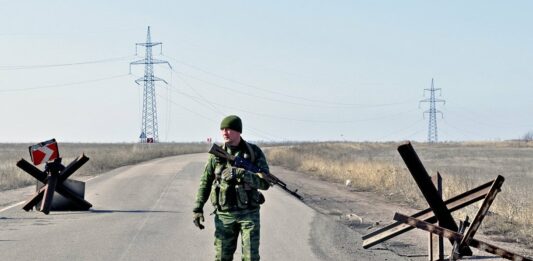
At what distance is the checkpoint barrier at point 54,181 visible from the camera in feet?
48.6

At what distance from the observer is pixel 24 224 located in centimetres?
1295

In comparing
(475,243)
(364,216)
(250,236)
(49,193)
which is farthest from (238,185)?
(364,216)

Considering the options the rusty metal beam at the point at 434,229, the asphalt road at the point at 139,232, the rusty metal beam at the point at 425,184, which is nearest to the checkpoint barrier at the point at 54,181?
the asphalt road at the point at 139,232

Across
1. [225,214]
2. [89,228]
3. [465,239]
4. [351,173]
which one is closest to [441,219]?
[465,239]

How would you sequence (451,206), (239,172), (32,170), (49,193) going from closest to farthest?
1. (451,206)
2. (239,172)
3. (49,193)
4. (32,170)

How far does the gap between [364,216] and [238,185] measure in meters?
9.11

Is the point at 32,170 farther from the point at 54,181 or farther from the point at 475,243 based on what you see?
the point at 475,243

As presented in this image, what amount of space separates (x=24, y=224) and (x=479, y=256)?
25.9 ft

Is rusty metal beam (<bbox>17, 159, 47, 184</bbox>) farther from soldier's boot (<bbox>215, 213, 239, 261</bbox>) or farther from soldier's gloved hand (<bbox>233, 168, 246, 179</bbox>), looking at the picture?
soldier's gloved hand (<bbox>233, 168, 246, 179</bbox>)

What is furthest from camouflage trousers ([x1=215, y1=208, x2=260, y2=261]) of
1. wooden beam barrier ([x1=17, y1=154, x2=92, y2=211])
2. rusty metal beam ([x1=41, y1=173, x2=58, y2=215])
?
wooden beam barrier ([x1=17, y1=154, x2=92, y2=211])

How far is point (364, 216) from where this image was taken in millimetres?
15469

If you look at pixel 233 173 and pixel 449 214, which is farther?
pixel 233 173

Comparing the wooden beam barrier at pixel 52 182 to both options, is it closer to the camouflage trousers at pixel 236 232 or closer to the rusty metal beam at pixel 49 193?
the rusty metal beam at pixel 49 193

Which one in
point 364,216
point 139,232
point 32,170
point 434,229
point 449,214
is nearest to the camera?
point 434,229
